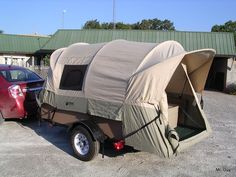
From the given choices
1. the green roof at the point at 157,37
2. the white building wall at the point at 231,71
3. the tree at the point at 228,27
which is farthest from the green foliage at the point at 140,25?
the white building wall at the point at 231,71

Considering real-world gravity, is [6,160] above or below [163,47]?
below

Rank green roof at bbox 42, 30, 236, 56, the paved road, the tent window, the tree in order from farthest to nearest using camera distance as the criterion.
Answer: the tree → green roof at bbox 42, 30, 236, 56 → the tent window → the paved road

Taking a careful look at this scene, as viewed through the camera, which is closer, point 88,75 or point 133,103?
point 133,103

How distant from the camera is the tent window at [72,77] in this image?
6.81 meters

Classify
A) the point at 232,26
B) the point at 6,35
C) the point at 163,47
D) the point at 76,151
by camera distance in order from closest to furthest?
the point at 163,47 < the point at 76,151 < the point at 6,35 < the point at 232,26

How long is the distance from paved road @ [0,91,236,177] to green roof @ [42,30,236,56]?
1538 cm

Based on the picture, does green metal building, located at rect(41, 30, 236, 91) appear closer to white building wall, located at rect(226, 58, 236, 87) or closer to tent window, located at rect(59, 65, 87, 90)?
white building wall, located at rect(226, 58, 236, 87)

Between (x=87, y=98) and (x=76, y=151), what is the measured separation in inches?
44.9

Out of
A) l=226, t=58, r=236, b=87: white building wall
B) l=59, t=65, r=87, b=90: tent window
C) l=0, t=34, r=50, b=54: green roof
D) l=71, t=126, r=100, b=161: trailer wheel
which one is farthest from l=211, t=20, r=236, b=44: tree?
→ l=71, t=126, r=100, b=161: trailer wheel

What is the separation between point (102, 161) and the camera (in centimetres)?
649

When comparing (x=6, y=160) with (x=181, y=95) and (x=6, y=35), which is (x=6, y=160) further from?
(x=6, y=35)

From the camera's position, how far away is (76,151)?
667cm

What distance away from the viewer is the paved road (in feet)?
19.5

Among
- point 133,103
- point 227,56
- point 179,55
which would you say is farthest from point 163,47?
A: point 227,56
